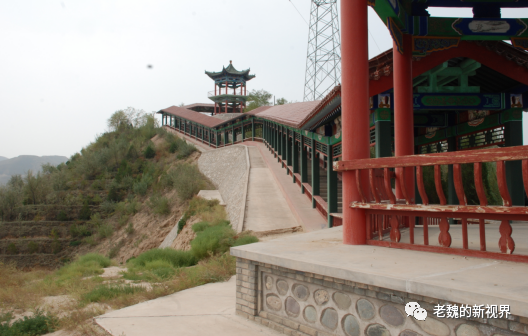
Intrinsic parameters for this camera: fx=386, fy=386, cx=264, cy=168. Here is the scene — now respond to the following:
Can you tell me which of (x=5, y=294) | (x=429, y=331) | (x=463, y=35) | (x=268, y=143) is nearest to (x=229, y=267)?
(x=5, y=294)

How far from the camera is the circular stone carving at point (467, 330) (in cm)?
270

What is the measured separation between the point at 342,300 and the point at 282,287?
2.79ft

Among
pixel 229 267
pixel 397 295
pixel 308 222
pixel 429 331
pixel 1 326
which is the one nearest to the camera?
pixel 429 331

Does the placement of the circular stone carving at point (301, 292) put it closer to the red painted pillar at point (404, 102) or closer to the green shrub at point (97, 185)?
the red painted pillar at point (404, 102)

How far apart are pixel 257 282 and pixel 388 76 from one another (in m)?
4.67

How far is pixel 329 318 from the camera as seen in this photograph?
147 inches

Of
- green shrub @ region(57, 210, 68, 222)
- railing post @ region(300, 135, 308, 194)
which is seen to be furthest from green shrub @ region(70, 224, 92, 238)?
railing post @ region(300, 135, 308, 194)

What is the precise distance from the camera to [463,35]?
6.44 metres

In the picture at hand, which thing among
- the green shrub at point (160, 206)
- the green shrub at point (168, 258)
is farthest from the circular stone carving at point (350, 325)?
the green shrub at point (160, 206)

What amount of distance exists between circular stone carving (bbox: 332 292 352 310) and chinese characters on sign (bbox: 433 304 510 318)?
855 mm

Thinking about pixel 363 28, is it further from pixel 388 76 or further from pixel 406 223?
pixel 406 223

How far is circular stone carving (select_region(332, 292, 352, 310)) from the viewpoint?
3.57 m

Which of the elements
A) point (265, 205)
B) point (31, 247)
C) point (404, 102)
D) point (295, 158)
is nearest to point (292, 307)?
point (404, 102)

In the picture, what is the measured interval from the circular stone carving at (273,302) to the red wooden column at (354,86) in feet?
4.14
